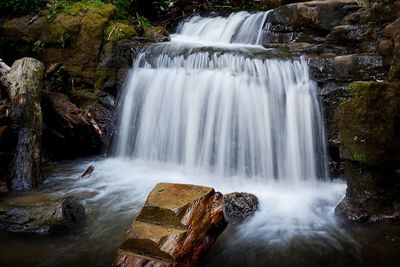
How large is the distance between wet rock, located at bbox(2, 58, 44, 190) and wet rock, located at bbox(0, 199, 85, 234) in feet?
4.27

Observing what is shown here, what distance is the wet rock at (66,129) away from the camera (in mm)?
7082

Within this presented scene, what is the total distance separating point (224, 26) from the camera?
9.99 meters

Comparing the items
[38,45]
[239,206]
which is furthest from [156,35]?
[239,206]

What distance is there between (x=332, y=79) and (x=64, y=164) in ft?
16.5

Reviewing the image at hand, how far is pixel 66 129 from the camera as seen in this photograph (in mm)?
7160

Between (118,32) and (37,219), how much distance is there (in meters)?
5.25

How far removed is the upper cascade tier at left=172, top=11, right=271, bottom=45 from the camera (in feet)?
31.1

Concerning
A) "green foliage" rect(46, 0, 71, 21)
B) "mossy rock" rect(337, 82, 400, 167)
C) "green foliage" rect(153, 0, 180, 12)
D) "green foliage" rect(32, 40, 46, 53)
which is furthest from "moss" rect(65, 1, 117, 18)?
"mossy rock" rect(337, 82, 400, 167)

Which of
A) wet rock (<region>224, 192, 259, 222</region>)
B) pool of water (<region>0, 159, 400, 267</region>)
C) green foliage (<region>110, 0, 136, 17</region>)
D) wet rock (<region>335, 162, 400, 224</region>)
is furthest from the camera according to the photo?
green foliage (<region>110, 0, 136, 17</region>)

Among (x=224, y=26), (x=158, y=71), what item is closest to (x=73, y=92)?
(x=158, y=71)

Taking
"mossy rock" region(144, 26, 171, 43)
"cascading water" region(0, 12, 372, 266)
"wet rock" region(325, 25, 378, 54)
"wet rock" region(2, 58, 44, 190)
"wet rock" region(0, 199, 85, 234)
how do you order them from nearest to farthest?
"wet rock" region(0, 199, 85, 234) → "cascading water" region(0, 12, 372, 266) → "wet rock" region(2, 58, 44, 190) → "wet rock" region(325, 25, 378, 54) → "mossy rock" region(144, 26, 171, 43)

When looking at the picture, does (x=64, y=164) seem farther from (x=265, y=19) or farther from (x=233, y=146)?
(x=265, y=19)

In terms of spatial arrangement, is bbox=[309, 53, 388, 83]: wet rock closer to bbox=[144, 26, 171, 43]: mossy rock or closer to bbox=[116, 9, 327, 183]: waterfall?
bbox=[116, 9, 327, 183]: waterfall

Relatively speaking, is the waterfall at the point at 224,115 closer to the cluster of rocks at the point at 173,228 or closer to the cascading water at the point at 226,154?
the cascading water at the point at 226,154
